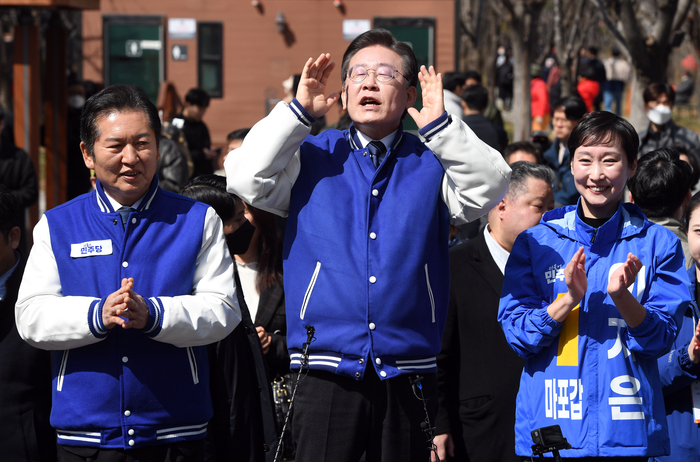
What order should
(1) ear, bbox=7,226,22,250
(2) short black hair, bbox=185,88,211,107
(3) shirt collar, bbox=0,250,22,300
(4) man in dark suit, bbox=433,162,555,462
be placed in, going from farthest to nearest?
(2) short black hair, bbox=185,88,211,107, (4) man in dark suit, bbox=433,162,555,462, (1) ear, bbox=7,226,22,250, (3) shirt collar, bbox=0,250,22,300

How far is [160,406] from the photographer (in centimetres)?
299

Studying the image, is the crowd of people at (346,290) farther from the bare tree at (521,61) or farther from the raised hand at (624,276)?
the bare tree at (521,61)

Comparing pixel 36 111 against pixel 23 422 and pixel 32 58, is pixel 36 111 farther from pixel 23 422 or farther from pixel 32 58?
pixel 23 422

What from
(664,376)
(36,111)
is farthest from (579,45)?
(664,376)

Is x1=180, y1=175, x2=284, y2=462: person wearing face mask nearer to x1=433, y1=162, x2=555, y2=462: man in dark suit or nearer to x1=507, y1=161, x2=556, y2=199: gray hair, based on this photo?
x1=433, y1=162, x2=555, y2=462: man in dark suit

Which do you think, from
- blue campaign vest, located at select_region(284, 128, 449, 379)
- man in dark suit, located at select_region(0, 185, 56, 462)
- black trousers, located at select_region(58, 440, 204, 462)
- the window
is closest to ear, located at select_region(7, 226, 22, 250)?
man in dark suit, located at select_region(0, 185, 56, 462)

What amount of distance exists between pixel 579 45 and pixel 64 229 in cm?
2401

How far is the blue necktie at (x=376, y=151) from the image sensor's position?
10.4 ft

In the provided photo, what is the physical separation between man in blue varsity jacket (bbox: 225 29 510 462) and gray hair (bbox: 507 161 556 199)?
4.16 ft

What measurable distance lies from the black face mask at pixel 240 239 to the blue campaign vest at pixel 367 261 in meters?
1.14

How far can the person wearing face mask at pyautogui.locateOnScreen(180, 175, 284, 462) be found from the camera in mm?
3672

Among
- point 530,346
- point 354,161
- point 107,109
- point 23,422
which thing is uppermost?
point 107,109

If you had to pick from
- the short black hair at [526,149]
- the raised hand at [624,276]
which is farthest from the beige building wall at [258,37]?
the raised hand at [624,276]

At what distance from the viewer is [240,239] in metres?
4.28
